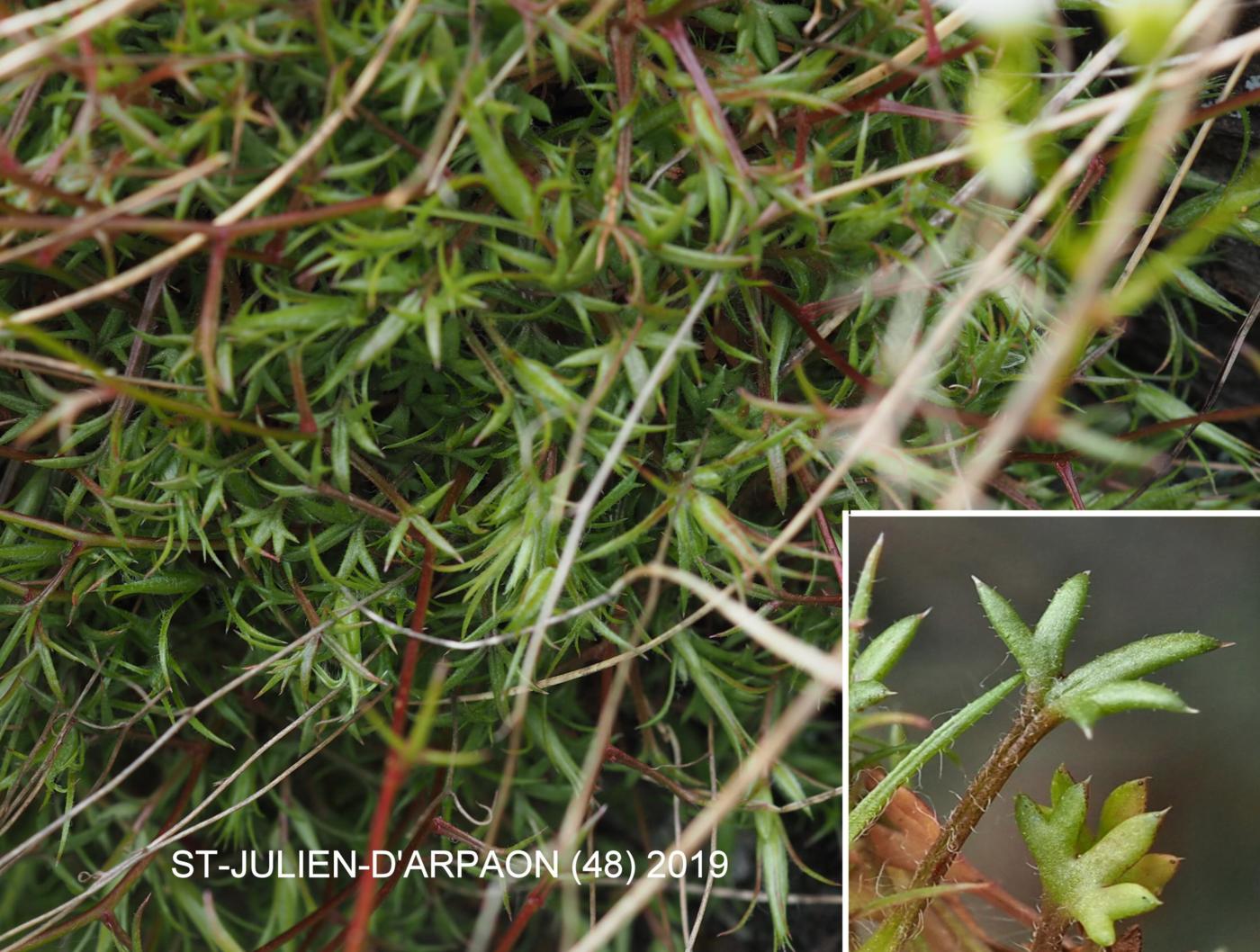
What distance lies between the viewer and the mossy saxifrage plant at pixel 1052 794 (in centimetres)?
47

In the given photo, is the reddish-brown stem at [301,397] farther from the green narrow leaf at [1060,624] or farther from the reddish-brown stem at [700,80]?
the green narrow leaf at [1060,624]

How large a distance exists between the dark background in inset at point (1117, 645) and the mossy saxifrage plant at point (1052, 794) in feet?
0.17

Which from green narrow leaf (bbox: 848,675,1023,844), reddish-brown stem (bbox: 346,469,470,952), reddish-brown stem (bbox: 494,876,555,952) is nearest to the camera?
reddish-brown stem (bbox: 346,469,470,952)

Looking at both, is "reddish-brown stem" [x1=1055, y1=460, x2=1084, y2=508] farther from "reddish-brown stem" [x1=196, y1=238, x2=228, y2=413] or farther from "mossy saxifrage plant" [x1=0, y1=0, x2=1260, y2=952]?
"reddish-brown stem" [x1=196, y1=238, x2=228, y2=413]

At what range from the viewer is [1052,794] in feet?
1.64

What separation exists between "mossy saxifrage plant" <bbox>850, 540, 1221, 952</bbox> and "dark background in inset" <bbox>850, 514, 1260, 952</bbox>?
0.05 m

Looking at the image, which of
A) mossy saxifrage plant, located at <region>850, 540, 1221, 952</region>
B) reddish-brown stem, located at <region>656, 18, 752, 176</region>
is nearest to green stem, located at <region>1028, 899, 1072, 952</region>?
mossy saxifrage plant, located at <region>850, 540, 1221, 952</region>

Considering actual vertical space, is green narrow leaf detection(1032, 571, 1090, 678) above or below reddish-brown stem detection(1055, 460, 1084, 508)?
above

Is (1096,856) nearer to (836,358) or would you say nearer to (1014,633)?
(1014,633)

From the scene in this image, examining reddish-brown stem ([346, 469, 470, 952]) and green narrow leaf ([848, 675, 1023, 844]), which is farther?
green narrow leaf ([848, 675, 1023, 844])

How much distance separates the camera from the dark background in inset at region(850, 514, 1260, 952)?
1.82 feet

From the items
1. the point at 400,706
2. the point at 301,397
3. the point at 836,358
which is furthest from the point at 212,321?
the point at 836,358

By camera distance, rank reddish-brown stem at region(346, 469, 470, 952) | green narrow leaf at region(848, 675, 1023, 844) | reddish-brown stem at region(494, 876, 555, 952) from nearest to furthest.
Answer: reddish-brown stem at region(346, 469, 470, 952) → green narrow leaf at region(848, 675, 1023, 844) → reddish-brown stem at region(494, 876, 555, 952)

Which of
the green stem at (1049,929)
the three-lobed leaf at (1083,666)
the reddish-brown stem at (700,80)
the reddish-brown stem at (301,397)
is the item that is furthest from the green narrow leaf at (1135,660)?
the reddish-brown stem at (301,397)
